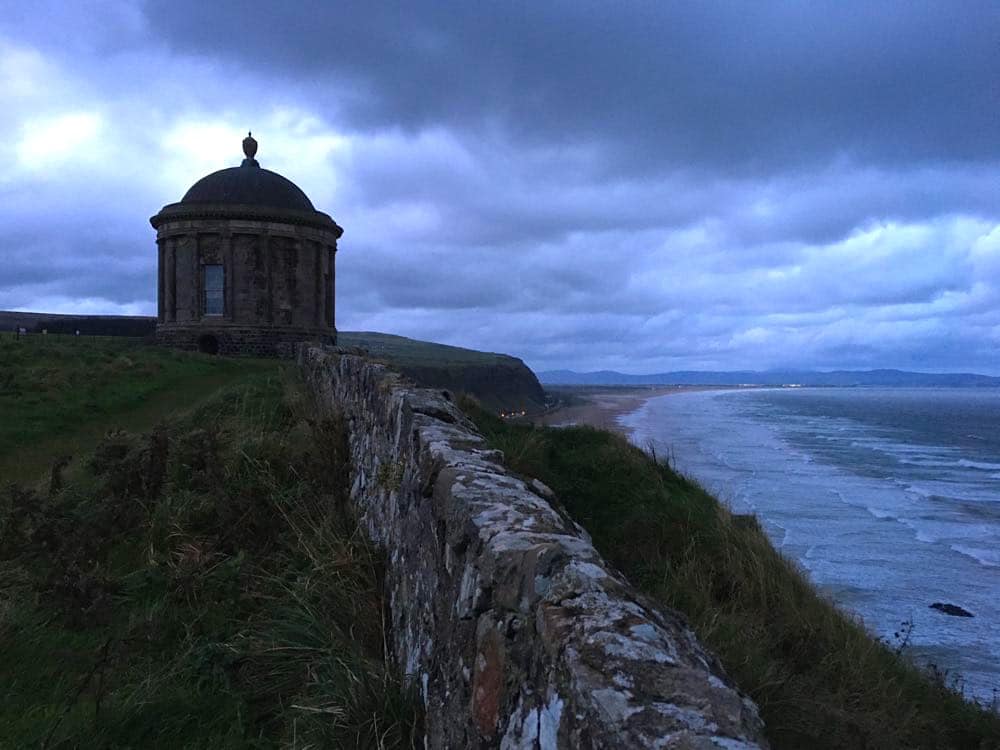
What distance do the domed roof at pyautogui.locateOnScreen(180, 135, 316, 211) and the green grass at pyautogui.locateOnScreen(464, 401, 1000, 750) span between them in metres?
24.3

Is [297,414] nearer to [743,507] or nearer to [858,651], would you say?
[858,651]

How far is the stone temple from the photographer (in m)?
30.7

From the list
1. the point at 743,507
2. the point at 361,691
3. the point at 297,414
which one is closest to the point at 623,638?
the point at 361,691

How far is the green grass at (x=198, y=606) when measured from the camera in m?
3.40

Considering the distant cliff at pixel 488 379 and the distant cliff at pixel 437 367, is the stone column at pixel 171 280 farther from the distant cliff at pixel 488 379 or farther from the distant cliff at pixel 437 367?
the distant cliff at pixel 488 379

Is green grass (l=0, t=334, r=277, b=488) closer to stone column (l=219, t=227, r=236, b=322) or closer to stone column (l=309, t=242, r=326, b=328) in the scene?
stone column (l=219, t=227, r=236, b=322)

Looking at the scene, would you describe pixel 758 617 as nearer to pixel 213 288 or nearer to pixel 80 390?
pixel 80 390

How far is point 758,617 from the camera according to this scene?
20.3 ft

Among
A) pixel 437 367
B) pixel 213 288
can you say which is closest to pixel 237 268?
pixel 213 288

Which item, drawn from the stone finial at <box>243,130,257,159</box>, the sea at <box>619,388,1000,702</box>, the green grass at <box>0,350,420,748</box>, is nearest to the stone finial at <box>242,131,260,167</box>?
the stone finial at <box>243,130,257,159</box>

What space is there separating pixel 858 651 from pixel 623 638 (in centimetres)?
559

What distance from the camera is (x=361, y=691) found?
130 inches

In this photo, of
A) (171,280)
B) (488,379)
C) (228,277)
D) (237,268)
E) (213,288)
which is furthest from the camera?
(488,379)

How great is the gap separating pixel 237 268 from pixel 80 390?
45.5ft
